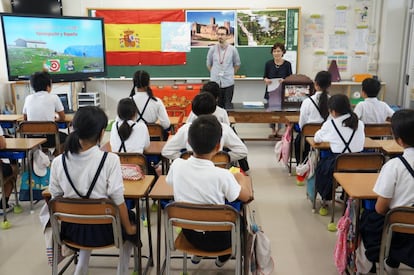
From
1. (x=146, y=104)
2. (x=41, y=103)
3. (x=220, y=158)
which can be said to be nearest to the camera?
(x=220, y=158)

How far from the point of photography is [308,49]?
761cm

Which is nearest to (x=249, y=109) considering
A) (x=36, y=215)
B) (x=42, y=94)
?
(x=42, y=94)

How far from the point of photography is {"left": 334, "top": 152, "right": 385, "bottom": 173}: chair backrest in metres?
3.13

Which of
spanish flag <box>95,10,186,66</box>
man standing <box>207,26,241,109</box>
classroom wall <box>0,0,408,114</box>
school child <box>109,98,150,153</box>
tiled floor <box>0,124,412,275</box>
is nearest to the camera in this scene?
tiled floor <box>0,124,412,275</box>

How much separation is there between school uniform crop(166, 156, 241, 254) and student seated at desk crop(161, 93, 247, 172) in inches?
37.9

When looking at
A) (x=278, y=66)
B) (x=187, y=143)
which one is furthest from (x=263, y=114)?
(x=187, y=143)

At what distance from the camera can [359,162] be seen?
319 cm

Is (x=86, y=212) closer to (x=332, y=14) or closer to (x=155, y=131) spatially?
(x=155, y=131)

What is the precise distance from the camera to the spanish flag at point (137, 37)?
24.7ft

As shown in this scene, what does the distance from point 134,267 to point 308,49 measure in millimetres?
5915

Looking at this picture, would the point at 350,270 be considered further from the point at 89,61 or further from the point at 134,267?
the point at 89,61

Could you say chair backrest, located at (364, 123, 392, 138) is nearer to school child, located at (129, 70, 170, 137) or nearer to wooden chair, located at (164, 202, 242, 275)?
school child, located at (129, 70, 170, 137)

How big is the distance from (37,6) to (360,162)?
246 inches

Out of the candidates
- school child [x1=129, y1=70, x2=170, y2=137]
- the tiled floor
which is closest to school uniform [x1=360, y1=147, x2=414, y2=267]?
the tiled floor
